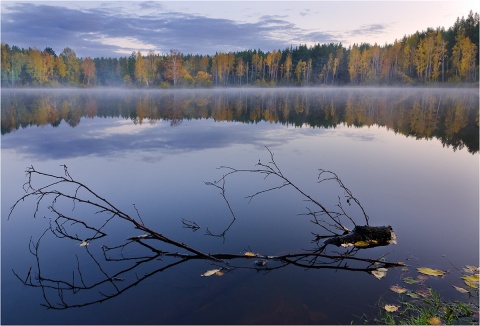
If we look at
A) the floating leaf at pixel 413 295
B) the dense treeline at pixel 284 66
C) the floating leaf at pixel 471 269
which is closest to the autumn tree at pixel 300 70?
the dense treeline at pixel 284 66

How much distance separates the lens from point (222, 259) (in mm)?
5254

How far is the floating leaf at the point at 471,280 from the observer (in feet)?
14.8

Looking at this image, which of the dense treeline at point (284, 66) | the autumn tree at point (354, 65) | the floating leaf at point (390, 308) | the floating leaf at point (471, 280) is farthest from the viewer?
the autumn tree at point (354, 65)

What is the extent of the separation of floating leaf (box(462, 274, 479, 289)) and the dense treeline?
87398 mm

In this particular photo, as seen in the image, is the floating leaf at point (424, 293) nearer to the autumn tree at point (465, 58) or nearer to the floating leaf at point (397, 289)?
the floating leaf at point (397, 289)

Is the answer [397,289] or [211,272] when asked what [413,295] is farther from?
[211,272]

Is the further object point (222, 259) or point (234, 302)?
point (222, 259)

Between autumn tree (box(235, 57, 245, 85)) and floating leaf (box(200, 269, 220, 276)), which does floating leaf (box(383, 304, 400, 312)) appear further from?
autumn tree (box(235, 57, 245, 85))

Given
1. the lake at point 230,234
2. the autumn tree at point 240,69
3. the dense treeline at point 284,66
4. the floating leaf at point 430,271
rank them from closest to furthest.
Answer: the lake at point 230,234 → the floating leaf at point 430,271 → the dense treeline at point 284,66 → the autumn tree at point 240,69

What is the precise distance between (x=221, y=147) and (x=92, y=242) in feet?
27.9

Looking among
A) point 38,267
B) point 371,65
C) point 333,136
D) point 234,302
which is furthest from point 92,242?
point 371,65

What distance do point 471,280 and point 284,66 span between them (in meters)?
126

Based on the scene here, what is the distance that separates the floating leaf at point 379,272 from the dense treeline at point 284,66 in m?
87.7

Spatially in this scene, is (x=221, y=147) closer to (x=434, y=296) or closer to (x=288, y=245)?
(x=288, y=245)
